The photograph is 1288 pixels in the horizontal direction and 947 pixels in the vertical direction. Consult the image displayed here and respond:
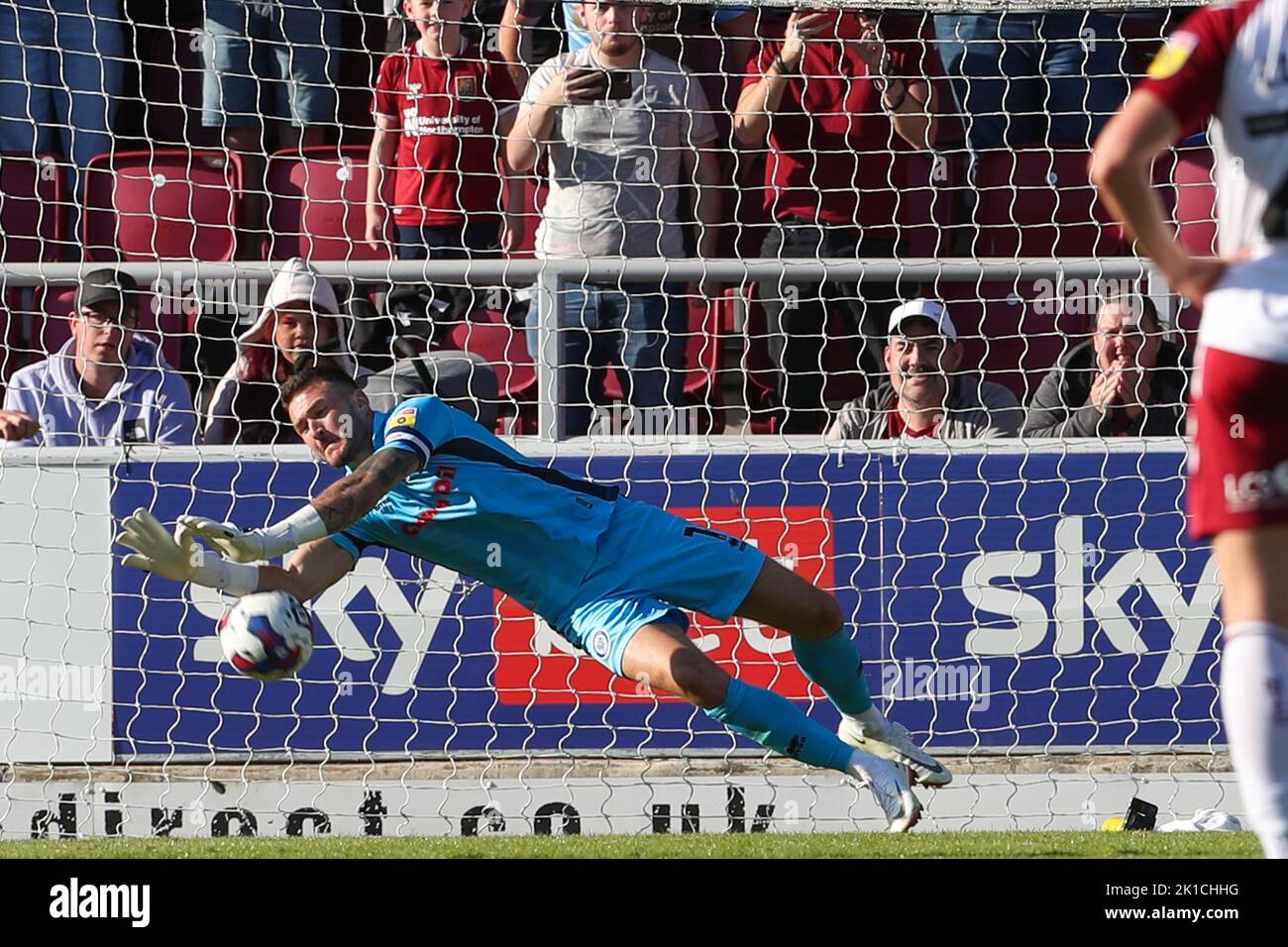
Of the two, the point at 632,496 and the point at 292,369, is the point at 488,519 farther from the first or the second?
the point at 292,369

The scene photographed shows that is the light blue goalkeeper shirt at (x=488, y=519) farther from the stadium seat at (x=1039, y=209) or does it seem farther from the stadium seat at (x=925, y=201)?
the stadium seat at (x=1039, y=209)

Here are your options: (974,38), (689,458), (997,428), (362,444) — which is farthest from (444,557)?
(974,38)

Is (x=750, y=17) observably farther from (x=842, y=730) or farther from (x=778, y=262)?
(x=842, y=730)

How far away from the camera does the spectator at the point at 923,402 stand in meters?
7.09

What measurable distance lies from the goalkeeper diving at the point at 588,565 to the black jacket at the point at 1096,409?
5.57 feet

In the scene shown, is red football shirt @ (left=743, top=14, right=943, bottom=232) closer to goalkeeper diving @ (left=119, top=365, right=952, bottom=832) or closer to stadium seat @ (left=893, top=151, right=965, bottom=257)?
stadium seat @ (left=893, top=151, right=965, bottom=257)

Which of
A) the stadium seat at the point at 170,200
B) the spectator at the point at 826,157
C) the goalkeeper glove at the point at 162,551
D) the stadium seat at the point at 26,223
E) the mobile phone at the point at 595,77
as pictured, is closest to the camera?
the goalkeeper glove at the point at 162,551

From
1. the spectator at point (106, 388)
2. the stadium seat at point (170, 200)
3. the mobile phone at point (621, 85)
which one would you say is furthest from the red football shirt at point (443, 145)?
the spectator at point (106, 388)

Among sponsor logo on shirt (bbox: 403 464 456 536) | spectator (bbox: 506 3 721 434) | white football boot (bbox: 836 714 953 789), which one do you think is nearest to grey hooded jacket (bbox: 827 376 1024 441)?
spectator (bbox: 506 3 721 434)

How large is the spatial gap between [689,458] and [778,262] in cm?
85

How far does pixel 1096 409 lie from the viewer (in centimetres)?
710

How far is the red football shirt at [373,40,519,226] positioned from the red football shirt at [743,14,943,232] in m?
1.24

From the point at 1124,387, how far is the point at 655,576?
8.04 feet

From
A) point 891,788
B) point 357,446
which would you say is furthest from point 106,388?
point 891,788
